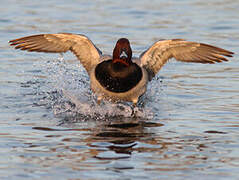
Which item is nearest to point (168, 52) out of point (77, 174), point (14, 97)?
point (14, 97)

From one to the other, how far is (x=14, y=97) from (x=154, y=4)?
33.3ft

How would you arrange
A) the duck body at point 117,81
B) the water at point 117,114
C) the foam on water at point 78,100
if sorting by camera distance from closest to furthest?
the water at point 117,114
the foam on water at point 78,100
the duck body at point 117,81

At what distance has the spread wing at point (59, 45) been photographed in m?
10.4

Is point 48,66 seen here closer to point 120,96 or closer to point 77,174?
point 120,96

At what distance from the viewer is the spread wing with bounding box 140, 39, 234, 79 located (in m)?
10.2

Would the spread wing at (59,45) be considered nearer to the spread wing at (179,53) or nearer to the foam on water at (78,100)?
the foam on water at (78,100)

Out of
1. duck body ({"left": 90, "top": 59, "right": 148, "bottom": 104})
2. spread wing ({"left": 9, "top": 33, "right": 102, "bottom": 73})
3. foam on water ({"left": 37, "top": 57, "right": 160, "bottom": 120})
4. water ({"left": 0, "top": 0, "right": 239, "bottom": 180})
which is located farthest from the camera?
spread wing ({"left": 9, "top": 33, "right": 102, "bottom": 73})

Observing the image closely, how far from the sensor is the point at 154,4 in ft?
65.2

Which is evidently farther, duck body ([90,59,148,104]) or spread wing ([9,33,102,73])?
spread wing ([9,33,102,73])

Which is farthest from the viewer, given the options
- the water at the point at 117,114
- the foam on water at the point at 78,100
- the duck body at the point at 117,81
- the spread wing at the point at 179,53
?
the spread wing at the point at 179,53

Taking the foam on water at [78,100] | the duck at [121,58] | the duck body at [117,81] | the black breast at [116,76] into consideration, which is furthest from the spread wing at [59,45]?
the foam on water at [78,100]

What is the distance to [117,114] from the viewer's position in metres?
9.73

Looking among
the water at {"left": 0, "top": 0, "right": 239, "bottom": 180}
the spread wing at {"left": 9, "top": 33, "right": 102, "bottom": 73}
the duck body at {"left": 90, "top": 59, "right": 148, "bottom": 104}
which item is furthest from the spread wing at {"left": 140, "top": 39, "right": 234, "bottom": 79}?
the spread wing at {"left": 9, "top": 33, "right": 102, "bottom": 73}

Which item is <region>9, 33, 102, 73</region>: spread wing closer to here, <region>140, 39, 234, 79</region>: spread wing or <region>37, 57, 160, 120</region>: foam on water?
<region>37, 57, 160, 120</region>: foam on water
